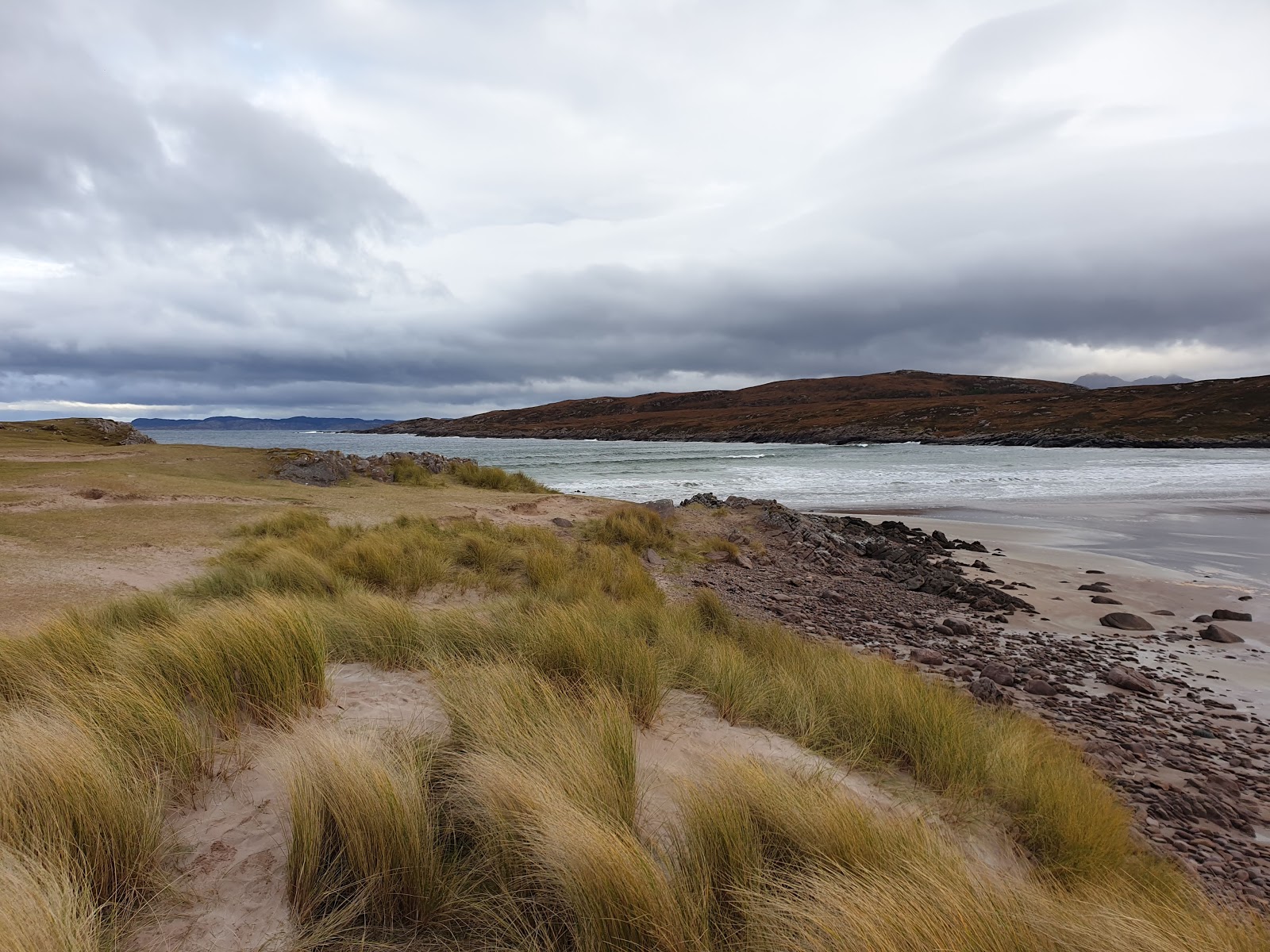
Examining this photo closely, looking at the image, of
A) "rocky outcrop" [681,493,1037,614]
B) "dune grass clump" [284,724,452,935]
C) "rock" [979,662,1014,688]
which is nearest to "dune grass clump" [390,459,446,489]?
"rocky outcrop" [681,493,1037,614]

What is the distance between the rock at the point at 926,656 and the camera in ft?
22.6

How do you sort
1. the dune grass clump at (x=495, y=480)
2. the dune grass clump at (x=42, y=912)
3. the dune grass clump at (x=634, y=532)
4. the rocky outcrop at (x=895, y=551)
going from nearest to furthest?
the dune grass clump at (x=42, y=912), the rocky outcrop at (x=895, y=551), the dune grass clump at (x=634, y=532), the dune grass clump at (x=495, y=480)

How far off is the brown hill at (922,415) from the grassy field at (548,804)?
6790cm

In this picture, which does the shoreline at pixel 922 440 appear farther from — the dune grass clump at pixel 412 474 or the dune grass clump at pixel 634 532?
the dune grass clump at pixel 634 532

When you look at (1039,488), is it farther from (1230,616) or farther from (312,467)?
(312,467)

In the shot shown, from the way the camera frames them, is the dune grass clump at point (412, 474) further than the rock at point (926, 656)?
Yes

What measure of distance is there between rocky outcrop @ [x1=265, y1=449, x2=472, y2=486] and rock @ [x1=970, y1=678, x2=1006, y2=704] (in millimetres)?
19797

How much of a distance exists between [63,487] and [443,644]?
14933 millimetres

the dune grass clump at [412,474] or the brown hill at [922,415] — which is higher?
the brown hill at [922,415]

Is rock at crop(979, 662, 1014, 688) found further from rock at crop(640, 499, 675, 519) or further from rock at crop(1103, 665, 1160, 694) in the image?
rock at crop(640, 499, 675, 519)

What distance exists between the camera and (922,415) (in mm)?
88875

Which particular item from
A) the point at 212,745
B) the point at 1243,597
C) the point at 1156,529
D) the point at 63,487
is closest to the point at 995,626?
the point at 1243,597

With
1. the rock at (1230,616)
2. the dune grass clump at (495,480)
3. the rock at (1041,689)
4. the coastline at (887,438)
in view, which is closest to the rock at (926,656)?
the rock at (1041,689)

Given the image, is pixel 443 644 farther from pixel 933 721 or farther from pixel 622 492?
pixel 622 492
